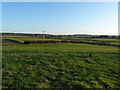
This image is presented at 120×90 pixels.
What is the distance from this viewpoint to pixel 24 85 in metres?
5.48

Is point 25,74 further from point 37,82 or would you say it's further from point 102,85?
point 102,85

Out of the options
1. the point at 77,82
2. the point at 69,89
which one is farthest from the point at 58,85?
the point at 77,82

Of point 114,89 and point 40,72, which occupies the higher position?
point 40,72

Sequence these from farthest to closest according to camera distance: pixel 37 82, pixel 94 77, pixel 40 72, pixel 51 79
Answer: pixel 40 72 → pixel 94 77 → pixel 51 79 → pixel 37 82

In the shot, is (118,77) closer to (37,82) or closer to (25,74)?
(37,82)

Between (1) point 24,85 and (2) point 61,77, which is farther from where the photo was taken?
(2) point 61,77

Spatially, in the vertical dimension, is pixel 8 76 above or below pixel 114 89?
above

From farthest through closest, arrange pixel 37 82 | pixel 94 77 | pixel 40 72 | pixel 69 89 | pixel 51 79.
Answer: pixel 40 72, pixel 94 77, pixel 51 79, pixel 37 82, pixel 69 89

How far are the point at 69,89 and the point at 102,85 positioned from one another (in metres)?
2.02

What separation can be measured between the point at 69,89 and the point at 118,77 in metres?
3.88

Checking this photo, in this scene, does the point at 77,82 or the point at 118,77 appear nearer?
the point at 77,82

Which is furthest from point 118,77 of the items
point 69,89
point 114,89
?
point 69,89

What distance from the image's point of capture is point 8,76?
6406 millimetres

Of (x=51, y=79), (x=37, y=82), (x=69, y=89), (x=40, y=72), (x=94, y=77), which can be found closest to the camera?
(x=69, y=89)
